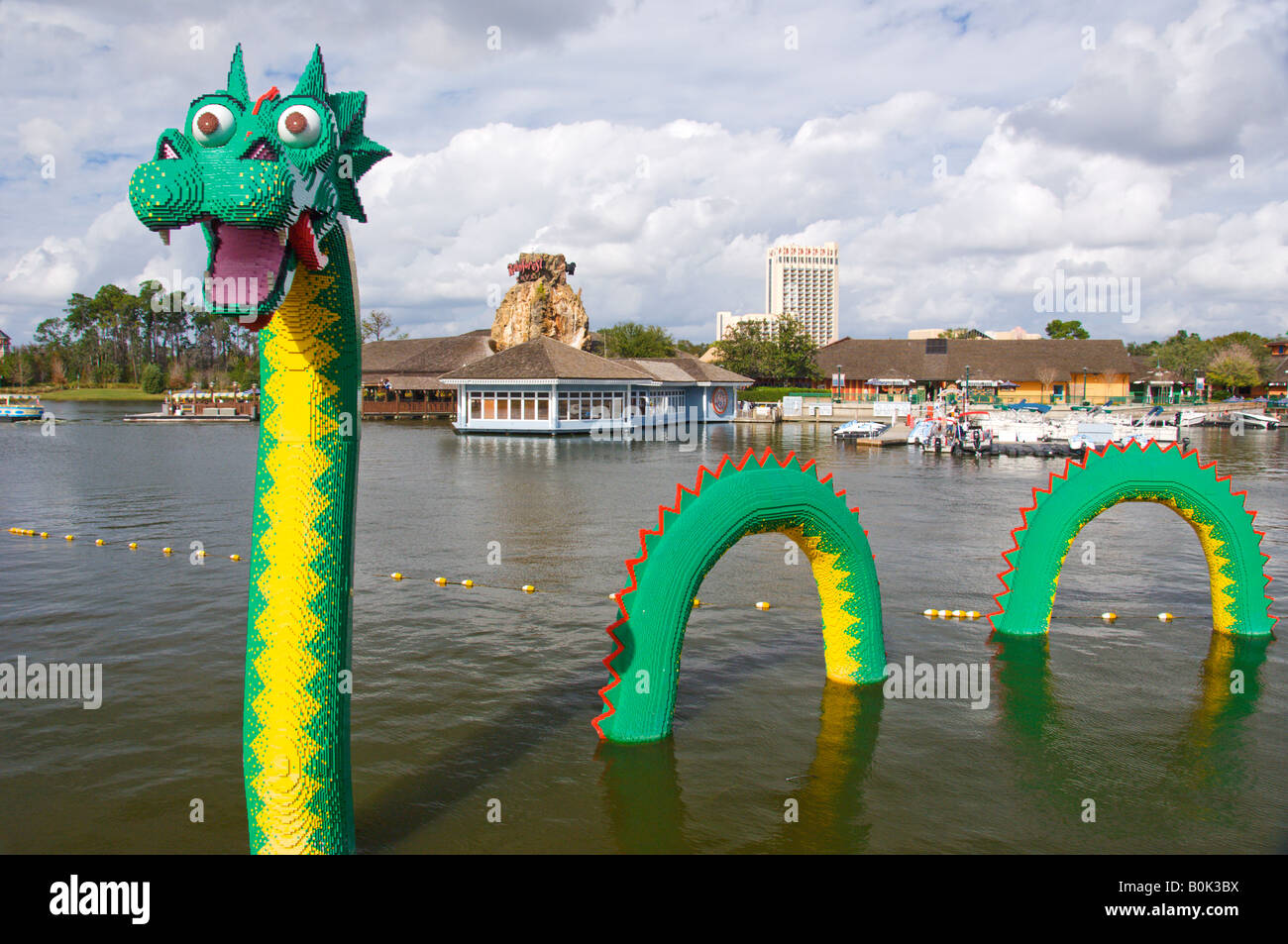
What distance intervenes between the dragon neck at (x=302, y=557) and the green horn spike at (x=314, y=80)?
69 cm

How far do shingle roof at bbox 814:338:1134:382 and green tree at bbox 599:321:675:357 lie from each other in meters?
14.5

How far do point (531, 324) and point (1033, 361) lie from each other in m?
40.0

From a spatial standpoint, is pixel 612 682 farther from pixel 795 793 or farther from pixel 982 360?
pixel 982 360

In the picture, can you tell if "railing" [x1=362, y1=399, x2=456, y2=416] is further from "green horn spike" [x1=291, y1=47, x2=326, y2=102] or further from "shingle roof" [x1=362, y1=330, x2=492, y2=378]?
"green horn spike" [x1=291, y1=47, x2=326, y2=102]

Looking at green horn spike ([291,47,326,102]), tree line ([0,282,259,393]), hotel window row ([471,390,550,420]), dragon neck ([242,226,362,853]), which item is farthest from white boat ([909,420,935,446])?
tree line ([0,282,259,393])

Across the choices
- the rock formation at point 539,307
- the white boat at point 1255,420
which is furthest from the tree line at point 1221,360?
the rock formation at point 539,307

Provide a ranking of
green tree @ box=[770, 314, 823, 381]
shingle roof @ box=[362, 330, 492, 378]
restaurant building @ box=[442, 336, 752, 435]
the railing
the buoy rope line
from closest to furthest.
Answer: the buoy rope line → restaurant building @ box=[442, 336, 752, 435] → the railing → shingle roof @ box=[362, 330, 492, 378] → green tree @ box=[770, 314, 823, 381]

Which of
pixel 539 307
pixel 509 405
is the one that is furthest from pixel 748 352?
pixel 509 405

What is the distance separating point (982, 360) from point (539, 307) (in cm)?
3605

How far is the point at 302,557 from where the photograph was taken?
4.77 m

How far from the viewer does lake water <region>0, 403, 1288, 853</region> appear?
6285mm

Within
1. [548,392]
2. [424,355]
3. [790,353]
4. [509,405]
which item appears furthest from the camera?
[790,353]
